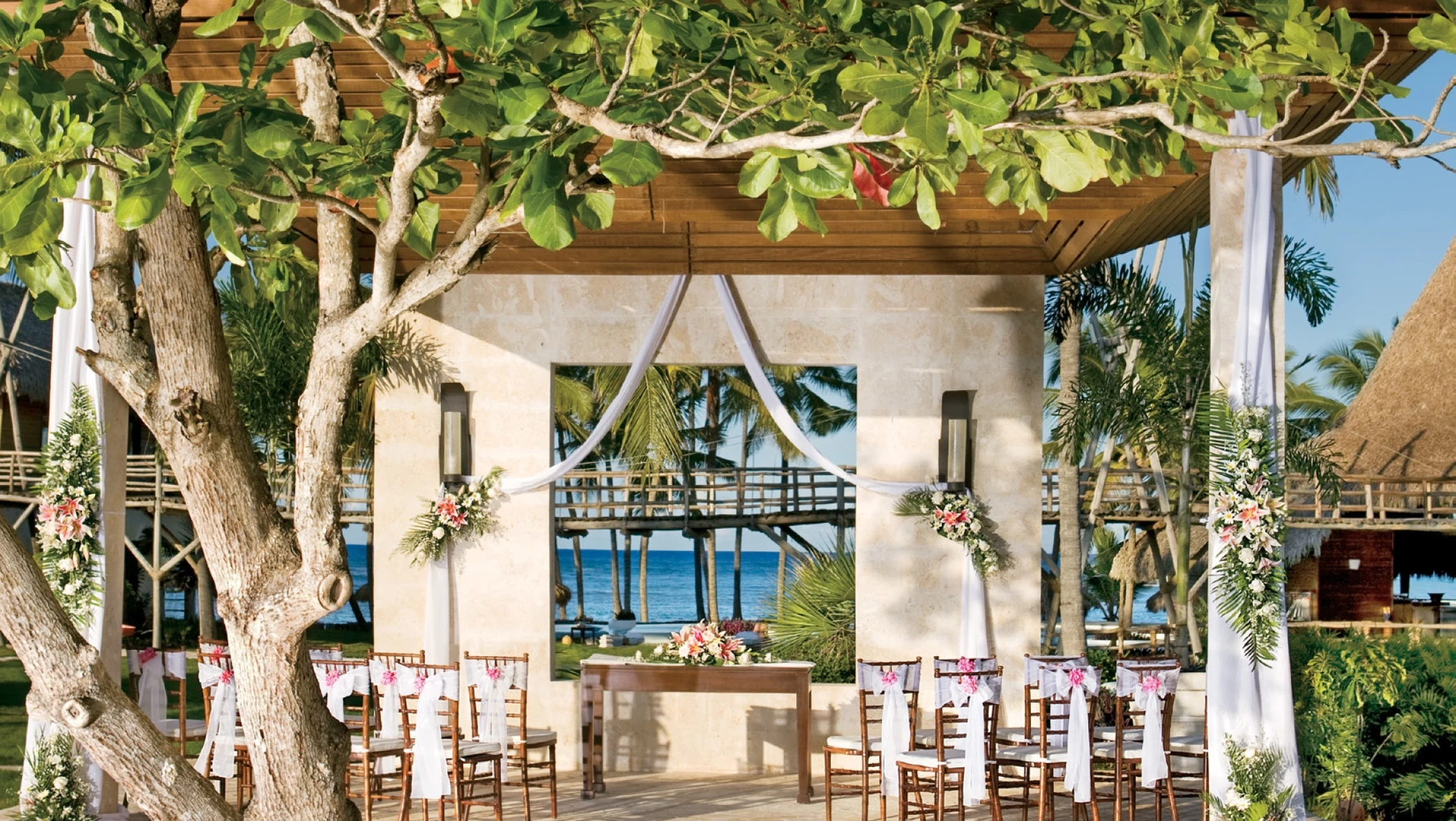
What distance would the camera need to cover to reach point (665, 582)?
51.9m

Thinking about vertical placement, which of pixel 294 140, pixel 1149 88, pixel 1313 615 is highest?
pixel 1149 88

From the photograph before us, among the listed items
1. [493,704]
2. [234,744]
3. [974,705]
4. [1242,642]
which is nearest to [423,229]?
[1242,642]

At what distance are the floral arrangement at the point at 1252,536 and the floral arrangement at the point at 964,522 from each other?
3211 millimetres

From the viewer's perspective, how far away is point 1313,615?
21938 millimetres

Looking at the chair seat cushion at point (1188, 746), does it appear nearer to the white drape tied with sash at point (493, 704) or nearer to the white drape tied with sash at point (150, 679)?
the white drape tied with sash at point (493, 704)

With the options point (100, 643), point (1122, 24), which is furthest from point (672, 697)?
point (1122, 24)

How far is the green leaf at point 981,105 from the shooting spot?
7.56 ft

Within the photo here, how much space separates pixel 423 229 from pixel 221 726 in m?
4.73

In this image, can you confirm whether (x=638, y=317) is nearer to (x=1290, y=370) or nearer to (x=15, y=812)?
(x=15, y=812)

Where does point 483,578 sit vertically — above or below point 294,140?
below

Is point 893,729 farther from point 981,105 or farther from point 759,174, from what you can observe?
point 981,105

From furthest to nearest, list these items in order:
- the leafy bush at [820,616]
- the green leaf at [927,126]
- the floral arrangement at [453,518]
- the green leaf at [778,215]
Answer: the leafy bush at [820,616] → the floral arrangement at [453,518] → the green leaf at [778,215] → the green leaf at [927,126]

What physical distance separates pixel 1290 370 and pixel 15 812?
1146 inches

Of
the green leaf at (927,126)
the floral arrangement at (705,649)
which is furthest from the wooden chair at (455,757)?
the green leaf at (927,126)
